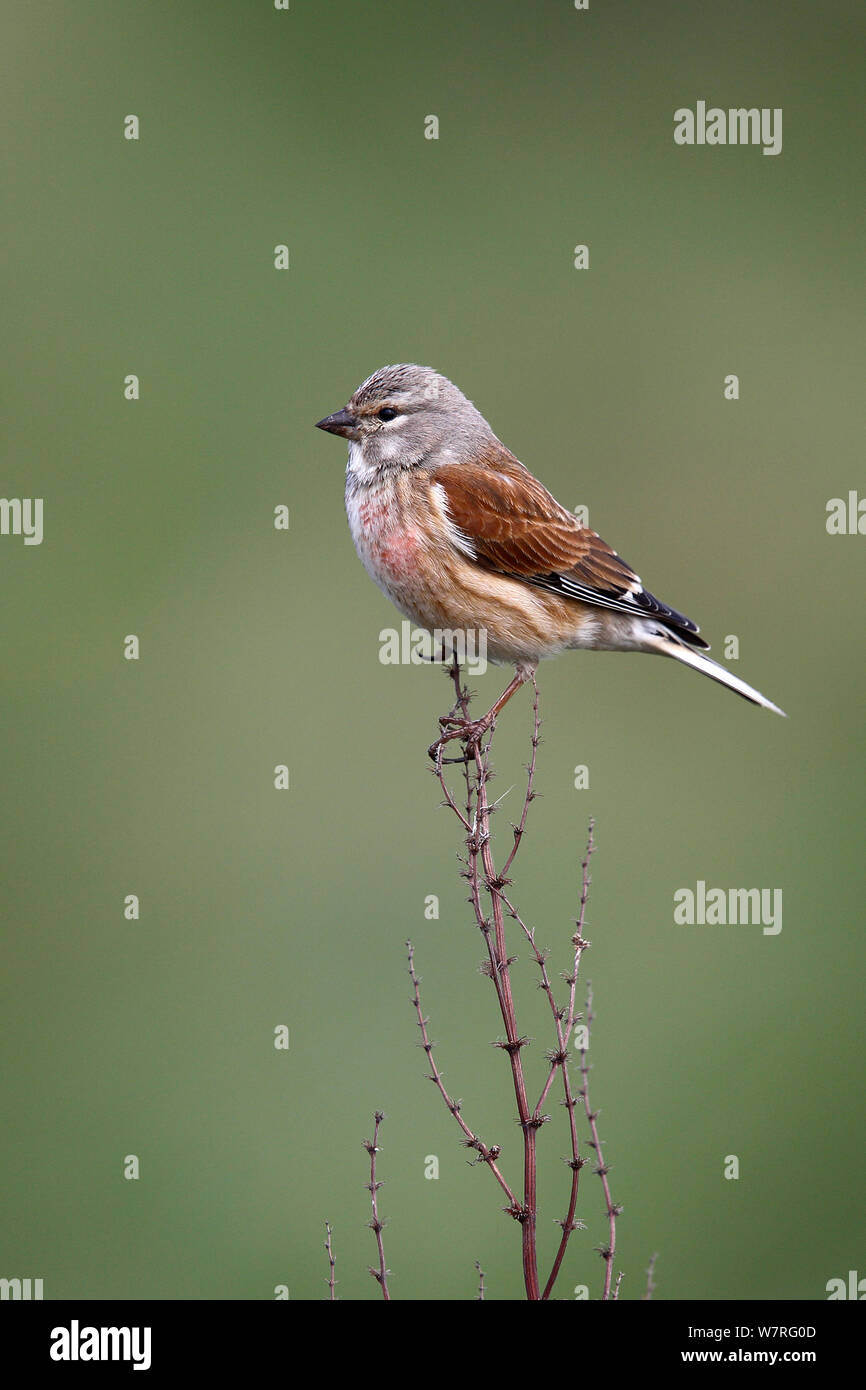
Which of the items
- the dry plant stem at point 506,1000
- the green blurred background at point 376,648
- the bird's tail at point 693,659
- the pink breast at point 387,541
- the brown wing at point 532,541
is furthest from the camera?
the green blurred background at point 376,648

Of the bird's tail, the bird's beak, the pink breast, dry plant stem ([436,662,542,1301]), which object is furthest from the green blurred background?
dry plant stem ([436,662,542,1301])

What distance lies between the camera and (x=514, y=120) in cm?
1703

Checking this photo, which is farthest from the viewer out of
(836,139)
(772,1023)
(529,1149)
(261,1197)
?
(836,139)

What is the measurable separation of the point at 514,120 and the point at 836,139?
3.41m

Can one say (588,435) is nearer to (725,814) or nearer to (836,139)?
(725,814)

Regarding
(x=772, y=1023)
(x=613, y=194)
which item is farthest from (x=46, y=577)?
(x=613, y=194)

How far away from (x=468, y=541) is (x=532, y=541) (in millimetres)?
326

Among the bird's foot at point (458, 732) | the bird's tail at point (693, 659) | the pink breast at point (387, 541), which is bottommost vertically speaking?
the bird's foot at point (458, 732)

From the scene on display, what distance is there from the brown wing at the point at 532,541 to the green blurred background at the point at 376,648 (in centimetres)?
249

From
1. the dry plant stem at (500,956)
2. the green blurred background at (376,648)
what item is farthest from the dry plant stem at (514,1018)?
the green blurred background at (376,648)

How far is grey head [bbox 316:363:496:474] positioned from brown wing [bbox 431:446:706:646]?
0.11 metres

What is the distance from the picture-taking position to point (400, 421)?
259 inches

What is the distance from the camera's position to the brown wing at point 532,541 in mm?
6520

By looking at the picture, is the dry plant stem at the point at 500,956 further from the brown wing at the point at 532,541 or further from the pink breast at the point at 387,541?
the brown wing at the point at 532,541
